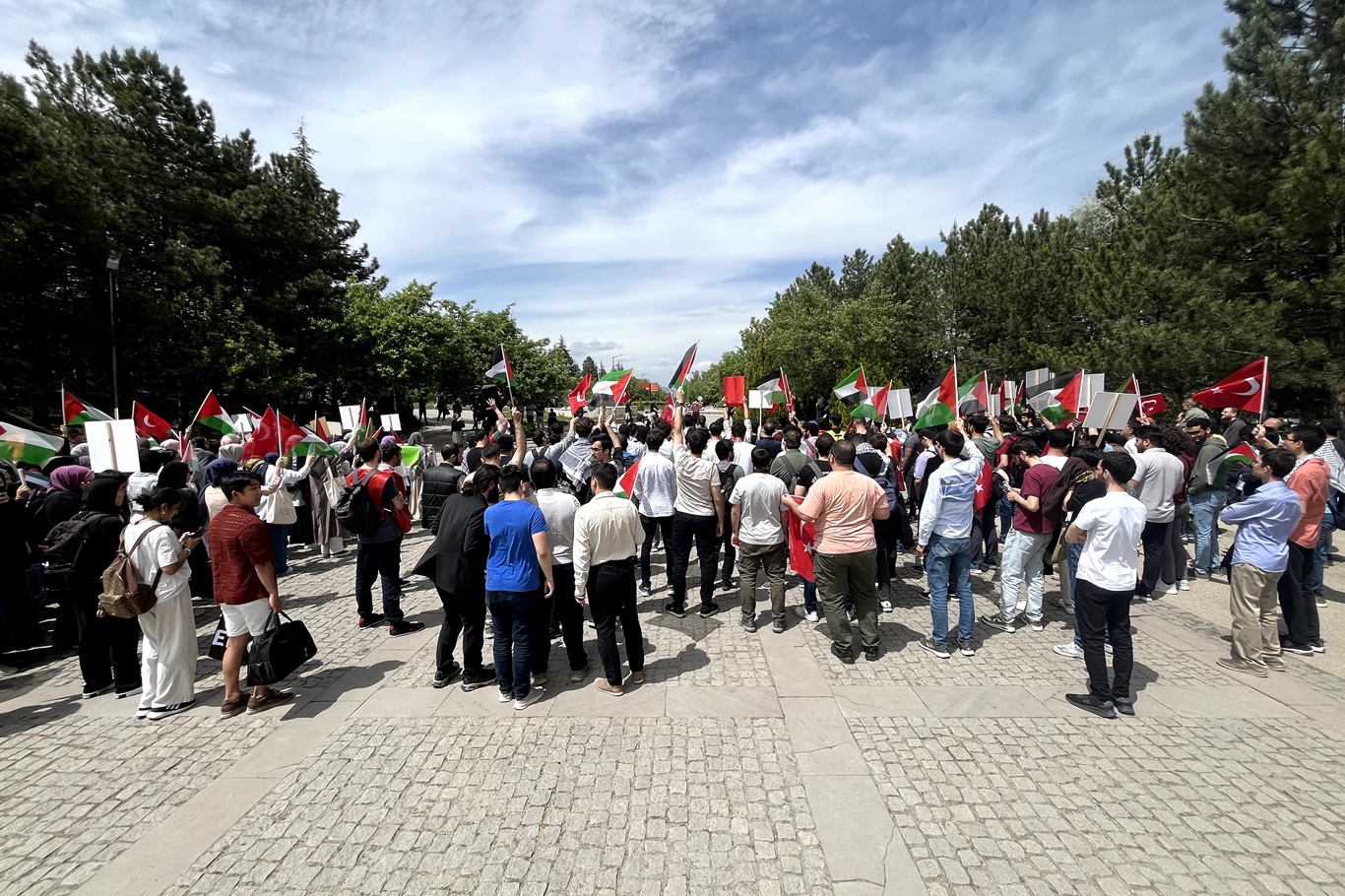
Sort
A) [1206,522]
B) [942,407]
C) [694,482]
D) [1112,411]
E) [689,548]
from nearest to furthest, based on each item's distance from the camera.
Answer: [694,482] < [689,548] < [1112,411] < [1206,522] < [942,407]

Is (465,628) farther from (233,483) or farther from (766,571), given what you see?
(766,571)

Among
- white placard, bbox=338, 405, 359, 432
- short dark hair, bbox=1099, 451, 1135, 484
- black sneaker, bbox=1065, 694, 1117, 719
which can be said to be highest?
white placard, bbox=338, 405, 359, 432

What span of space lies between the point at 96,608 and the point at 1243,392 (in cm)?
1307

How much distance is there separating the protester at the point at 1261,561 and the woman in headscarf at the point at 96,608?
996 centimetres

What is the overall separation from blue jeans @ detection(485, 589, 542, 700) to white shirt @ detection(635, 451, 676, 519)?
248 centimetres

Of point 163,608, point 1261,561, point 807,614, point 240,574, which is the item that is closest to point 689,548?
point 807,614

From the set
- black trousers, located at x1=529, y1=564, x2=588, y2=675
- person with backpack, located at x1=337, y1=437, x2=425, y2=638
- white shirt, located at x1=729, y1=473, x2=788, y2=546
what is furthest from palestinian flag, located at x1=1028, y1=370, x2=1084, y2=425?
person with backpack, located at x1=337, y1=437, x2=425, y2=638

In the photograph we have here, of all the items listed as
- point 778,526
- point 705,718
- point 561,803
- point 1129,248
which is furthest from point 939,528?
point 1129,248

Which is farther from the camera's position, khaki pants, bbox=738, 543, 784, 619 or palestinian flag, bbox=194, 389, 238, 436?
palestinian flag, bbox=194, 389, 238, 436

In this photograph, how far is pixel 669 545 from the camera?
6.90m

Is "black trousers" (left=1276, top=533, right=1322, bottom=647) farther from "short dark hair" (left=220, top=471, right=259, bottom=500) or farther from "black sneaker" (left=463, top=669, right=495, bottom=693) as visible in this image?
"short dark hair" (left=220, top=471, right=259, bottom=500)

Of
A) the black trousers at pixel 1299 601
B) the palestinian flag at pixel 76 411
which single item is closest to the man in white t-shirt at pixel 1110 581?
the black trousers at pixel 1299 601

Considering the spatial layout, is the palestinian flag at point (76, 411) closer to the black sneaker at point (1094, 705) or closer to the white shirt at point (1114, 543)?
the white shirt at point (1114, 543)

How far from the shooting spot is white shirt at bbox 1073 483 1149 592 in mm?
4414
